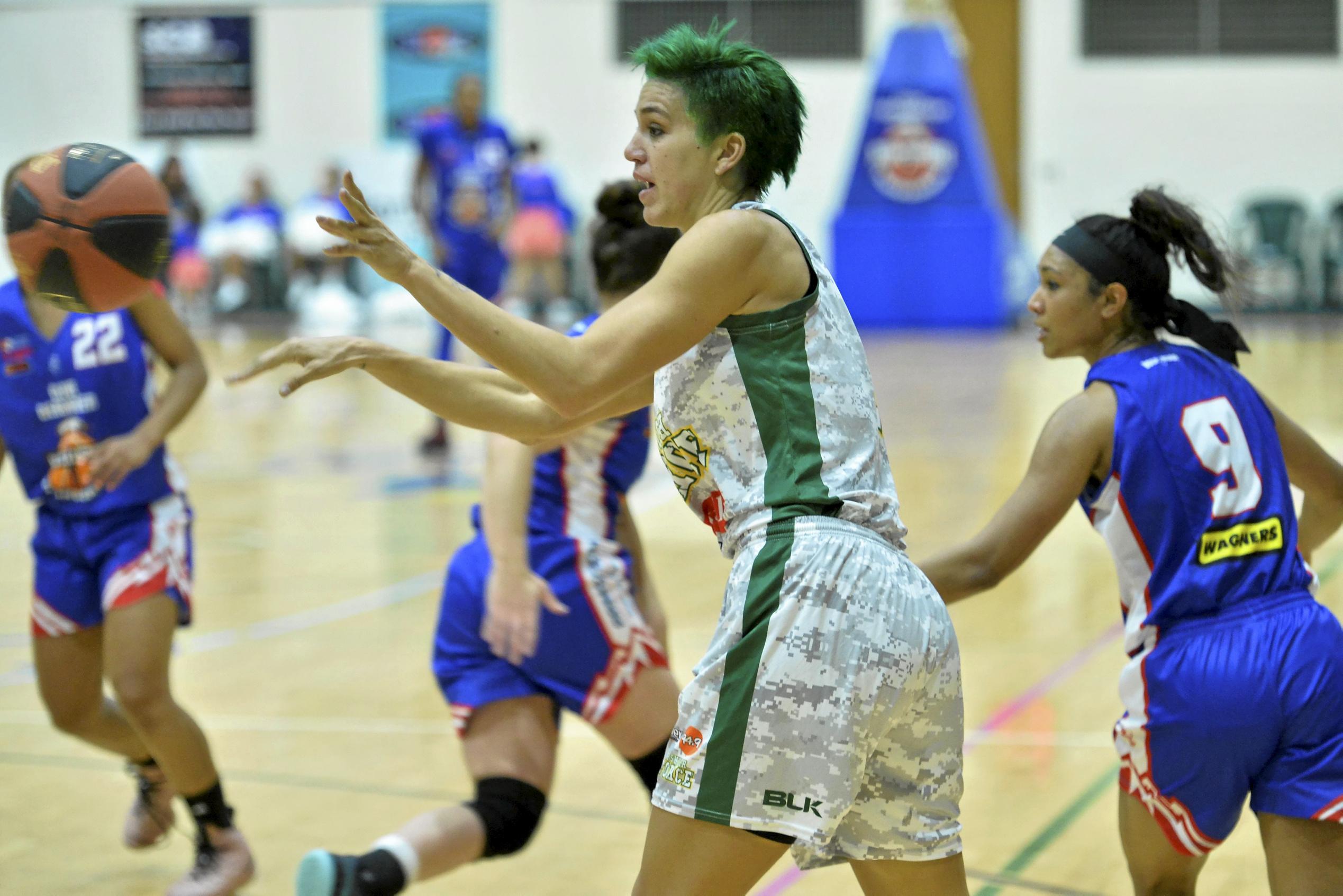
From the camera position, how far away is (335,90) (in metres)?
21.6

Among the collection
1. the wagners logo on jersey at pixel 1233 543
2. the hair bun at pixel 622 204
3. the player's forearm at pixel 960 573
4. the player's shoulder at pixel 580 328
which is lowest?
the player's forearm at pixel 960 573

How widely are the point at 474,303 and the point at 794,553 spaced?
528 millimetres

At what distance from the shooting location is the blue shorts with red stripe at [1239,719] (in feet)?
7.70

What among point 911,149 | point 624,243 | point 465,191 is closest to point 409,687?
point 624,243

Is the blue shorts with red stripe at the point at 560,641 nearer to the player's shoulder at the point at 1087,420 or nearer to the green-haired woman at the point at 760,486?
the green-haired woman at the point at 760,486

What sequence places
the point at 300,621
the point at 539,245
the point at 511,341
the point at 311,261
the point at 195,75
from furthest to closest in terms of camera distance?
the point at 195,75 → the point at 311,261 → the point at 539,245 → the point at 300,621 → the point at 511,341

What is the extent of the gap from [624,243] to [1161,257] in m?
0.99

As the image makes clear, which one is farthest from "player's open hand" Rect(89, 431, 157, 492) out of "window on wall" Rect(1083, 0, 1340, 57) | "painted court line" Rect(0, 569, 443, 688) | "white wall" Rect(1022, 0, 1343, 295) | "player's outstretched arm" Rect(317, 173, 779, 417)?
"window on wall" Rect(1083, 0, 1340, 57)

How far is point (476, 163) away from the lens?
32.2ft

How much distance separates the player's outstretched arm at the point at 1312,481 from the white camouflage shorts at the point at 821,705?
3.20ft

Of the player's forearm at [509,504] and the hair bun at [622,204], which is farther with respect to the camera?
the hair bun at [622,204]

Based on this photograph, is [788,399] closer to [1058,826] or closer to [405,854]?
[405,854]

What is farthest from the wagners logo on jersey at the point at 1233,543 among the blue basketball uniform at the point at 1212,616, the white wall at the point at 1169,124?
the white wall at the point at 1169,124

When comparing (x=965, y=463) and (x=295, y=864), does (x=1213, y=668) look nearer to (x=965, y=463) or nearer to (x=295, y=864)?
(x=295, y=864)
